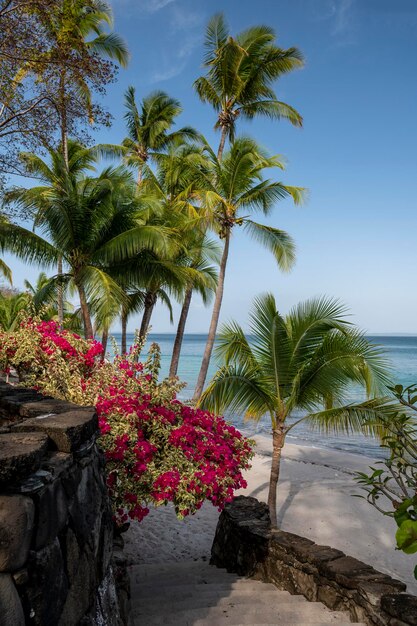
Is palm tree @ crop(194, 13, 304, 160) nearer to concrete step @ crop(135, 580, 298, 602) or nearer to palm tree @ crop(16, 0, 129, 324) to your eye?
palm tree @ crop(16, 0, 129, 324)

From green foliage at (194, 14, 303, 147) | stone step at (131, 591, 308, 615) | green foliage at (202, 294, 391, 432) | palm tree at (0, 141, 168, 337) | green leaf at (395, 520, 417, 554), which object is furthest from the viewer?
green foliage at (194, 14, 303, 147)

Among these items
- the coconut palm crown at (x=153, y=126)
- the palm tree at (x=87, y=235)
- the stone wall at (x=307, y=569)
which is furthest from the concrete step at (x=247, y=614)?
the coconut palm crown at (x=153, y=126)

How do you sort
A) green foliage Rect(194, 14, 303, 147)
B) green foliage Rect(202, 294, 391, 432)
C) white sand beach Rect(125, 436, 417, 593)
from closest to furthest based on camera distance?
green foliage Rect(202, 294, 391, 432) → white sand beach Rect(125, 436, 417, 593) → green foliage Rect(194, 14, 303, 147)

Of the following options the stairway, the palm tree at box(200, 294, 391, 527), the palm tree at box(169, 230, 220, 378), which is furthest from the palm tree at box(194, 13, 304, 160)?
the stairway

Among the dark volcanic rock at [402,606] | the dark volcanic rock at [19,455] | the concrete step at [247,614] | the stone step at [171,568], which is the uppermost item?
the dark volcanic rock at [19,455]

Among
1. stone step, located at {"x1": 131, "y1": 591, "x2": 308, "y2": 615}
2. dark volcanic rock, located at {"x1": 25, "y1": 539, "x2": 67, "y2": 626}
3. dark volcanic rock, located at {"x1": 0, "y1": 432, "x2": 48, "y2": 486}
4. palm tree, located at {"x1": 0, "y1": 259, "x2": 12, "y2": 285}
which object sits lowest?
stone step, located at {"x1": 131, "y1": 591, "x2": 308, "y2": 615}

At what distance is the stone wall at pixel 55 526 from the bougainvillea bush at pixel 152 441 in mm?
1373

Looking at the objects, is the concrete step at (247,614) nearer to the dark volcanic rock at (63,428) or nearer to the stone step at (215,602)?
the stone step at (215,602)

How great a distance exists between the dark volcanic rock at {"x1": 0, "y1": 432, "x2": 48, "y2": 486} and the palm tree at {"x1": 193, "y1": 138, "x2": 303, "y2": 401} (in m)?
11.7

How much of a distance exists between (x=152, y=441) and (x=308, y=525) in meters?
6.03

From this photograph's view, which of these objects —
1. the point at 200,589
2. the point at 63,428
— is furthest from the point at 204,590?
Answer: the point at 63,428

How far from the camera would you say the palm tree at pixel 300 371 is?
6.90 m

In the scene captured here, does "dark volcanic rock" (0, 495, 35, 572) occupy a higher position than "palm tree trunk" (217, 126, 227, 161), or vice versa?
"palm tree trunk" (217, 126, 227, 161)

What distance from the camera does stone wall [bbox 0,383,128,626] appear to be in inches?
68.2
